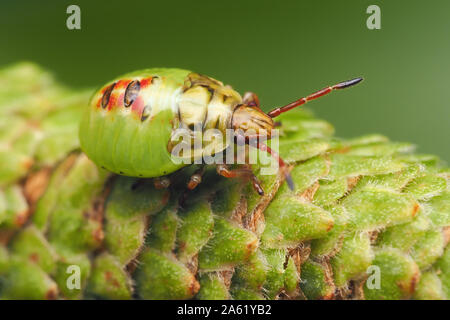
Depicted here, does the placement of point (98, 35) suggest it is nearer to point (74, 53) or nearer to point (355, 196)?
point (74, 53)

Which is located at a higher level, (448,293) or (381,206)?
(381,206)

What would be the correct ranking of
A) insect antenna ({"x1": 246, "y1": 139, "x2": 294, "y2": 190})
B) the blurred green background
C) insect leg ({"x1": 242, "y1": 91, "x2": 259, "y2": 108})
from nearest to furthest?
insect antenna ({"x1": 246, "y1": 139, "x2": 294, "y2": 190}) → insect leg ({"x1": 242, "y1": 91, "x2": 259, "y2": 108}) → the blurred green background

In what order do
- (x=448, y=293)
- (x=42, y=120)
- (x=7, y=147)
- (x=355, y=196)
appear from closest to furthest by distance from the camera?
(x=448, y=293) → (x=355, y=196) → (x=7, y=147) → (x=42, y=120)

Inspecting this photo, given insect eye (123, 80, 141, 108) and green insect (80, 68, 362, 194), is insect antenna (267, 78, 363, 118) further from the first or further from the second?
insect eye (123, 80, 141, 108)

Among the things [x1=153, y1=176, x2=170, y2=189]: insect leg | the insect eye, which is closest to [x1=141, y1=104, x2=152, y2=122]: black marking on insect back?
the insect eye

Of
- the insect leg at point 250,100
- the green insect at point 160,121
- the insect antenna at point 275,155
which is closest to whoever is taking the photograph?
the insect antenna at point 275,155

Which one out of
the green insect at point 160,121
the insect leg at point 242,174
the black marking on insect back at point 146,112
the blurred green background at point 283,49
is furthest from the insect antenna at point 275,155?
the blurred green background at point 283,49

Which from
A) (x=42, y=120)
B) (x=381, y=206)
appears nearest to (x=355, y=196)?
(x=381, y=206)

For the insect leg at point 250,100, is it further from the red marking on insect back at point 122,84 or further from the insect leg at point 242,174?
the red marking on insect back at point 122,84
